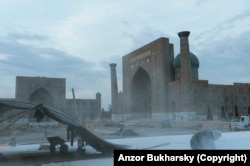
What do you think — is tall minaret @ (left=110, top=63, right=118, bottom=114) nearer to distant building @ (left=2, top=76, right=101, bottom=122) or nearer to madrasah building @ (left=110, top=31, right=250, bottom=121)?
madrasah building @ (left=110, top=31, right=250, bottom=121)

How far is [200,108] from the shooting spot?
30469mm

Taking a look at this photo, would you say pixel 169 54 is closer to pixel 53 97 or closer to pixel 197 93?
pixel 197 93

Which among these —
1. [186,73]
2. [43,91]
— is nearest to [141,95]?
[186,73]

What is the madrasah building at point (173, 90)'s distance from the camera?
28594 mm

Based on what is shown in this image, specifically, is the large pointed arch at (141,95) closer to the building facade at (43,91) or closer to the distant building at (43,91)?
the building facade at (43,91)

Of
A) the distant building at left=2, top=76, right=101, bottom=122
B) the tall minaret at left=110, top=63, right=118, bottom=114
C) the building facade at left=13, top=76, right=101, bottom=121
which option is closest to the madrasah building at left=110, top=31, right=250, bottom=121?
the tall minaret at left=110, top=63, right=118, bottom=114

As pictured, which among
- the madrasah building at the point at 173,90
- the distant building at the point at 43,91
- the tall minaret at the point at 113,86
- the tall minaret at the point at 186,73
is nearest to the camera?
the tall minaret at the point at 186,73

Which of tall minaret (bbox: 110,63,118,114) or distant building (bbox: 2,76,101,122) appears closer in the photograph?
distant building (bbox: 2,76,101,122)

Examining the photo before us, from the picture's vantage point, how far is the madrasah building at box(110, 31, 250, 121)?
2859 centimetres

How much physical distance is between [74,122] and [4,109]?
2343 millimetres

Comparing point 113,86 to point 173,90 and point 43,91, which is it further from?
point 173,90

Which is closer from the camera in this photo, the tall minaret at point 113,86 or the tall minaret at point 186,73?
the tall minaret at point 186,73

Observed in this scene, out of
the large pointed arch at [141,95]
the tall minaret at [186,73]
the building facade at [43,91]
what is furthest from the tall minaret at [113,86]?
the tall minaret at [186,73]

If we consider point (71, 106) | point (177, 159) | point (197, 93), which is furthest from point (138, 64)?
point (177, 159)
